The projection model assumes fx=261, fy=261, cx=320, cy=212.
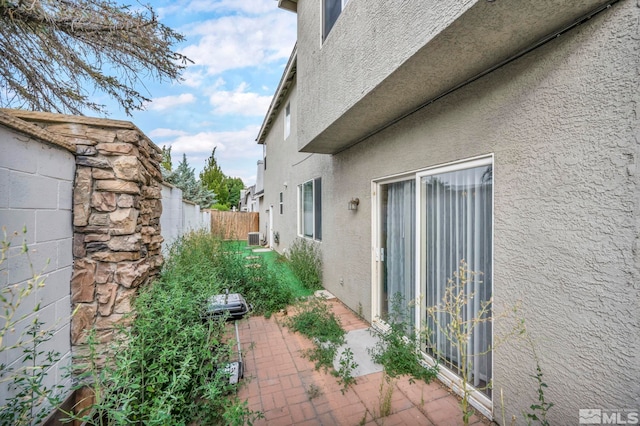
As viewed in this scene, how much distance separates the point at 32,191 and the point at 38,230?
0.33 m

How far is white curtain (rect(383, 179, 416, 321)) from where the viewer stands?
12.6ft

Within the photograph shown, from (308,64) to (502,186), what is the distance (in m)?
4.06

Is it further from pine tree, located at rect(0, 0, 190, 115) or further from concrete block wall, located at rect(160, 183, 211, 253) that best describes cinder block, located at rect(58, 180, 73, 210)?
pine tree, located at rect(0, 0, 190, 115)

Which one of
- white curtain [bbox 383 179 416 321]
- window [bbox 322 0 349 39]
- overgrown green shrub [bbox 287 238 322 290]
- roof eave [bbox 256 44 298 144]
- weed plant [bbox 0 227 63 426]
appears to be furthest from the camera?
roof eave [bbox 256 44 298 144]

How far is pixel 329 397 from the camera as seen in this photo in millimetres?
2994

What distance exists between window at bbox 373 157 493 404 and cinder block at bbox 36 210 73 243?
12.3 feet

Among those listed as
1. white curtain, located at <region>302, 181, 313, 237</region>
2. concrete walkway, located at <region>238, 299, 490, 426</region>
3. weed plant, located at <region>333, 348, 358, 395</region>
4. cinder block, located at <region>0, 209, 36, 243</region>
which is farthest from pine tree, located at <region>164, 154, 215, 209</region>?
weed plant, located at <region>333, 348, 358, 395</region>

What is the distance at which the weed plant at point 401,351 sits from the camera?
3.32 metres

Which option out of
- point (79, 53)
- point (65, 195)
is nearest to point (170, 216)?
point (79, 53)

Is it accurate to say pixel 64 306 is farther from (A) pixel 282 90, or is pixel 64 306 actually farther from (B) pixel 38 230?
(A) pixel 282 90

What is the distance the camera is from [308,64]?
494cm

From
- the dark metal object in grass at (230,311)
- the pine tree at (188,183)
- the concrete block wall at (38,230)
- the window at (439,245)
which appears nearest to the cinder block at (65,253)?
the concrete block wall at (38,230)

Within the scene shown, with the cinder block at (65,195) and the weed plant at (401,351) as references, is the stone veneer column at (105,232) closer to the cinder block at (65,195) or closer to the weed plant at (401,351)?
the cinder block at (65,195)

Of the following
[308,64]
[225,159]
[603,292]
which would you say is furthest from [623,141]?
[225,159]
